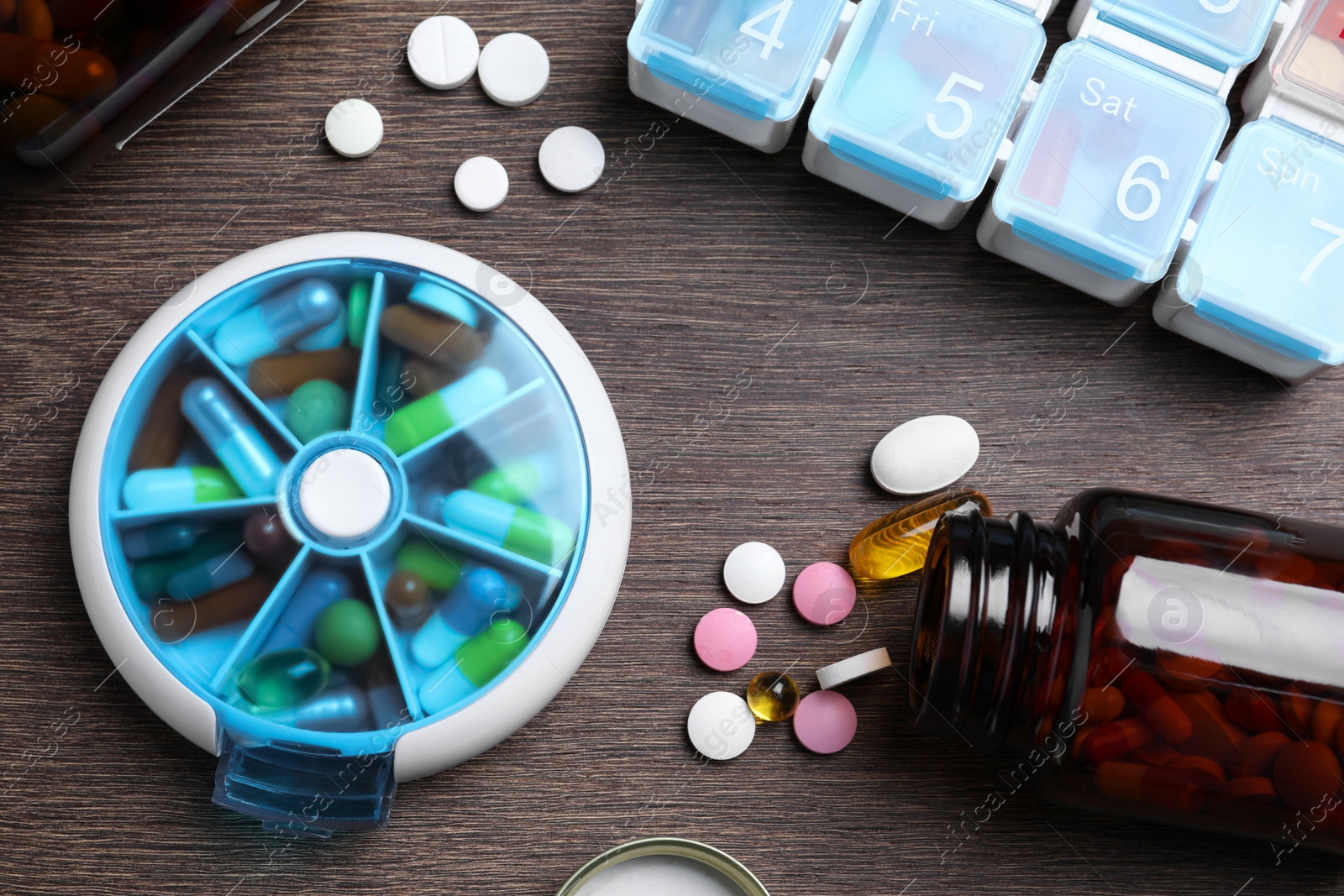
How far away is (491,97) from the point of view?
0.80 meters

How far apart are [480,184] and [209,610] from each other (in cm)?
39

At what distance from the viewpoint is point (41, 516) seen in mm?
760

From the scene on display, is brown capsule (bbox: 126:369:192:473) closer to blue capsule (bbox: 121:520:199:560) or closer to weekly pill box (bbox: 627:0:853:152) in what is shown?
blue capsule (bbox: 121:520:199:560)

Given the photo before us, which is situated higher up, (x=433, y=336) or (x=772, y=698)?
(x=433, y=336)

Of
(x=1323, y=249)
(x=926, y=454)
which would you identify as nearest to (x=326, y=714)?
(x=926, y=454)

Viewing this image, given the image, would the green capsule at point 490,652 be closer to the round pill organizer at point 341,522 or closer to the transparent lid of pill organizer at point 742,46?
the round pill organizer at point 341,522

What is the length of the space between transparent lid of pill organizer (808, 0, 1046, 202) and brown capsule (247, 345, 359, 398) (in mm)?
405

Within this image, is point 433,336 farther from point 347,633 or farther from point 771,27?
point 771,27

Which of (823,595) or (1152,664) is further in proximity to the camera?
(823,595)

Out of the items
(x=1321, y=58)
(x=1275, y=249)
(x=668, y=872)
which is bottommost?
(x=668, y=872)

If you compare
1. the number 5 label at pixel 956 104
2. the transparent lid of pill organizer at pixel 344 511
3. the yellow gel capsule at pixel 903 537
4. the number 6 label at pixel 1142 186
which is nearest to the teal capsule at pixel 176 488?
the transparent lid of pill organizer at pixel 344 511

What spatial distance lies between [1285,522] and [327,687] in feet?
2.39

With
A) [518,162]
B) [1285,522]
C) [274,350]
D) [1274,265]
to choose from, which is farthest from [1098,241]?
[274,350]

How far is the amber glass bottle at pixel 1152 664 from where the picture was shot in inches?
25.1
